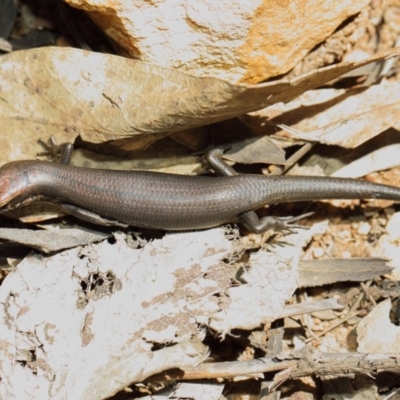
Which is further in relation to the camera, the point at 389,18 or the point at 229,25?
the point at 389,18

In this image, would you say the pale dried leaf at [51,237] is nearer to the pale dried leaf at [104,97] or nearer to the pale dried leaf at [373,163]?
the pale dried leaf at [104,97]

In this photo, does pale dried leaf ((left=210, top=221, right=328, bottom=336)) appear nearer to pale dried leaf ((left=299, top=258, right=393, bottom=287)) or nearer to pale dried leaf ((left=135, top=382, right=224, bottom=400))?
pale dried leaf ((left=299, top=258, right=393, bottom=287))

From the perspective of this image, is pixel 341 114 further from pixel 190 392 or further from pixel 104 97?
pixel 190 392

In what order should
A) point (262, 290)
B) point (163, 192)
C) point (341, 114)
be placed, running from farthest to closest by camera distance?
point (341, 114) → point (163, 192) → point (262, 290)

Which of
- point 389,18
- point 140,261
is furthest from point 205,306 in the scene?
point 389,18

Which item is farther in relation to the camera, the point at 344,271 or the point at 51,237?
the point at 344,271

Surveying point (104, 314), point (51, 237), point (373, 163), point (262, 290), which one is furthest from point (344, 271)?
point (51, 237)

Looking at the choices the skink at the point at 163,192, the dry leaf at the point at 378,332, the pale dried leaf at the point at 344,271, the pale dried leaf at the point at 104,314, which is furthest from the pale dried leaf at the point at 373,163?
the pale dried leaf at the point at 104,314

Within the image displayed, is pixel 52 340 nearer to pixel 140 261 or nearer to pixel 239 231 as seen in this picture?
pixel 140 261
